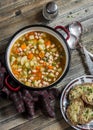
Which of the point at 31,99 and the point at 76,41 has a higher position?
the point at 76,41

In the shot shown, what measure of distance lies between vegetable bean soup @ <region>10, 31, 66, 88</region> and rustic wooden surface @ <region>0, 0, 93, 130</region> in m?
0.12

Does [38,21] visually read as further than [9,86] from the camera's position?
Yes

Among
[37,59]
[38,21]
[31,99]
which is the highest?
[38,21]

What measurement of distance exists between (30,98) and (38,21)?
362mm

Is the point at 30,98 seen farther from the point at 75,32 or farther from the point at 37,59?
the point at 75,32

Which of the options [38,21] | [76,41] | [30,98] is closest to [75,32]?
[76,41]

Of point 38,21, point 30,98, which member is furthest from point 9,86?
point 38,21

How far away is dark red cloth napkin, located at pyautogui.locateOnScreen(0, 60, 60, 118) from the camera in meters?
2.11

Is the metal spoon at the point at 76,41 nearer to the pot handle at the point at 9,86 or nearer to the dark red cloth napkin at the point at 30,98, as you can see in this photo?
the dark red cloth napkin at the point at 30,98

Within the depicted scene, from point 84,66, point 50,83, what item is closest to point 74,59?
point 84,66

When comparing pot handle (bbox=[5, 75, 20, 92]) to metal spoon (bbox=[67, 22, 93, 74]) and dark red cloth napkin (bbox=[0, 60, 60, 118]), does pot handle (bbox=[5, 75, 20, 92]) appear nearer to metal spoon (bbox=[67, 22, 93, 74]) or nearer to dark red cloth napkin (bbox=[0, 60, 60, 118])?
dark red cloth napkin (bbox=[0, 60, 60, 118])

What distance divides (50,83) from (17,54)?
0.61 ft

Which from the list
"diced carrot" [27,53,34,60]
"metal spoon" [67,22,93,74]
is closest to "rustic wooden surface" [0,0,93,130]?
"metal spoon" [67,22,93,74]

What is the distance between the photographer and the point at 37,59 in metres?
2.10
